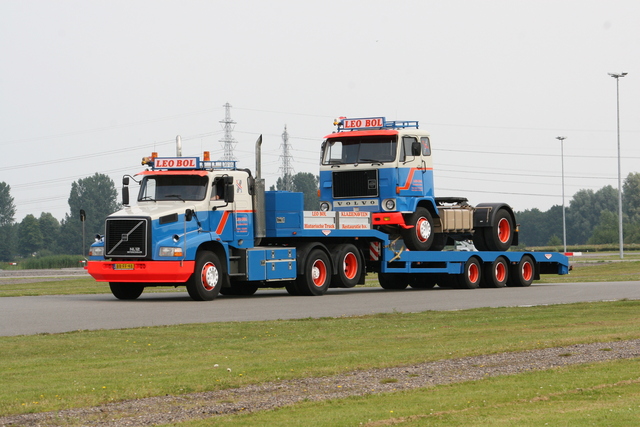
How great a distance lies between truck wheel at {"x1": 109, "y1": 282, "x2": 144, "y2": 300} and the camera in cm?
2547

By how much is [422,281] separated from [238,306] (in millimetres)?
10801

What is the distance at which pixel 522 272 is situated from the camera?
3262 cm

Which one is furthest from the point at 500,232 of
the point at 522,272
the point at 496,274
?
the point at 522,272

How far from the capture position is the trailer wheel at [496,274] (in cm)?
3128

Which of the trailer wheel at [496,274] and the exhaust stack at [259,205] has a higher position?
the exhaust stack at [259,205]

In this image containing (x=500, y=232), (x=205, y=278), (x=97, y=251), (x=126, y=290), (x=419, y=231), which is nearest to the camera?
(x=97, y=251)

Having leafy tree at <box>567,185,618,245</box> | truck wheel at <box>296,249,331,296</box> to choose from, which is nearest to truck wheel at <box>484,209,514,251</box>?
truck wheel at <box>296,249,331,296</box>

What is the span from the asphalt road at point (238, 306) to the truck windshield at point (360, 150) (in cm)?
383

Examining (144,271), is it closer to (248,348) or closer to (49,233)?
(248,348)

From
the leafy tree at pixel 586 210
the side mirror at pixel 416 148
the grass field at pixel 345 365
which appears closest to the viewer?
the grass field at pixel 345 365

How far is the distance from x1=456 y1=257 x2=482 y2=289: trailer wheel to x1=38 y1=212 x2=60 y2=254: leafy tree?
337ft

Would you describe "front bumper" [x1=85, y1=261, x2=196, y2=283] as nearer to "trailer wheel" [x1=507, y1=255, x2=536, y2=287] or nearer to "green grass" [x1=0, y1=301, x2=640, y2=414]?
"green grass" [x1=0, y1=301, x2=640, y2=414]

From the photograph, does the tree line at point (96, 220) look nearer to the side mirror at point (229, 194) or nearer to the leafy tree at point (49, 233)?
the leafy tree at point (49, 233)

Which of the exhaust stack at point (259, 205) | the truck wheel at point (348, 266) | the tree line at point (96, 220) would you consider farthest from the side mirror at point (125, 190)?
the tree line at point (96, 220)
